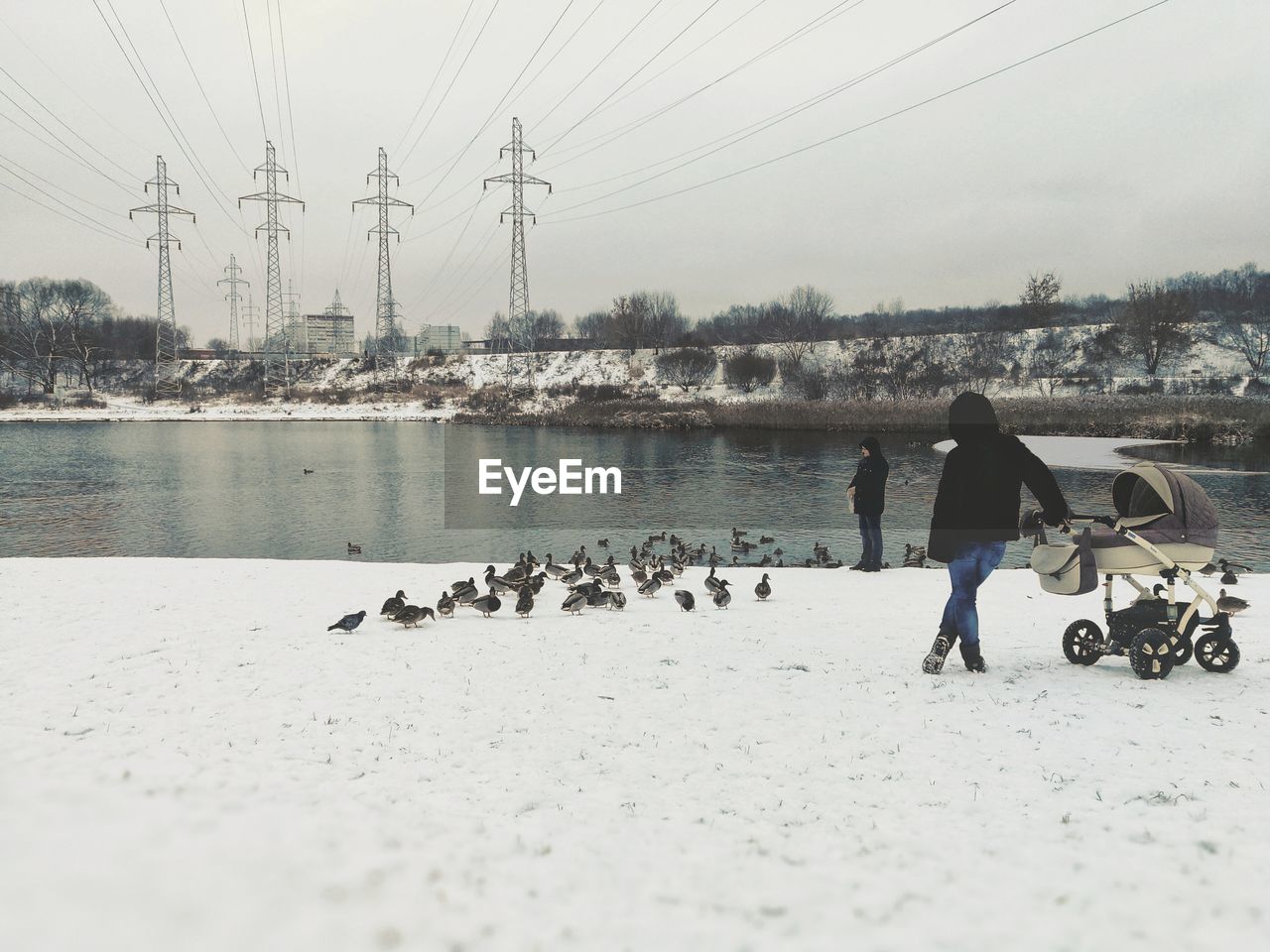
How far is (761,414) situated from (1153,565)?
178 ft

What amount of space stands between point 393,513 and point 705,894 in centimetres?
2046

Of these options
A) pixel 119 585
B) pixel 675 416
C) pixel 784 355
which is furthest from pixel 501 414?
pixel 119 585

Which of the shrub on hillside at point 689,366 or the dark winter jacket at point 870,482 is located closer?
the dark winter jacket at point 870,482

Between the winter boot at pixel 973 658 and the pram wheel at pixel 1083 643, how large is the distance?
0.90m

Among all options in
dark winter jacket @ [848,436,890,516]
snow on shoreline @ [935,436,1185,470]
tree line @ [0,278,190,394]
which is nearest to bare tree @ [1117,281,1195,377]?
snow on shoreline @ [935,436,1185,470]

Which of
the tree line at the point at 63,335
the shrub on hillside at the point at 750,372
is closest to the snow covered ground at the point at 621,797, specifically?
the shrub on hillside at the point at 750,372

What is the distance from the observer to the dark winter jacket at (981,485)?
247 inches

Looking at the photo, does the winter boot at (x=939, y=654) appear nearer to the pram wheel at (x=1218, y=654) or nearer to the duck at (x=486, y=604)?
the pram wheel at (x=1218, y=654)

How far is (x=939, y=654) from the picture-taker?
21.8 ft

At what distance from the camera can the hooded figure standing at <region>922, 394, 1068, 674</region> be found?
6.29 metres

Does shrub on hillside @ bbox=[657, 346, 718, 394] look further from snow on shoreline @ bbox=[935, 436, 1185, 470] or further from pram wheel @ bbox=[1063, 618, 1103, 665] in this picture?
pram wheel @ bbox=[1063, 618, 1103, 665]

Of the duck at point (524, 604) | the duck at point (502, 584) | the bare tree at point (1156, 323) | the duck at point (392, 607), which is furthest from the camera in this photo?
the bare tree at point (1156, 323)

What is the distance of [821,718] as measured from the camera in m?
5.64

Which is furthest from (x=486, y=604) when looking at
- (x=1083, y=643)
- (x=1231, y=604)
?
(x=1231, y=604)
